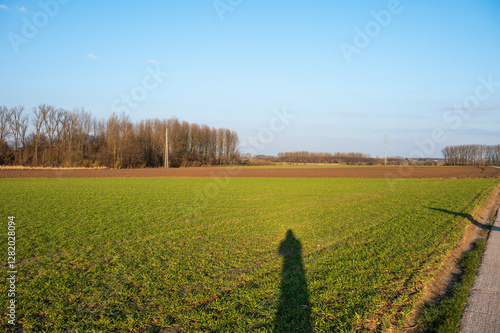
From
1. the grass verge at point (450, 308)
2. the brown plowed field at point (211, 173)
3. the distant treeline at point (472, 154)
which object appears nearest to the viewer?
the grass verge at point (450, 308)

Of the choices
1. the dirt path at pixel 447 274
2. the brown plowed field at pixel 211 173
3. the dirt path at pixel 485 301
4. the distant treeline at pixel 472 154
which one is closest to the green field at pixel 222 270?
the dirt path at pixel 447 274

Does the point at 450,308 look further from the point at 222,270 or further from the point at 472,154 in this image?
the point at 472,154

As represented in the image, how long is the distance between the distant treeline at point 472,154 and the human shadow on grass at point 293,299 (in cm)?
15852

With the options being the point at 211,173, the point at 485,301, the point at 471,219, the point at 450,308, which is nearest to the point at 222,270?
the point at 450,308

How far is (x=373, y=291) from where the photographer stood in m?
5.41

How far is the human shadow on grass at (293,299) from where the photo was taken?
4.27 m

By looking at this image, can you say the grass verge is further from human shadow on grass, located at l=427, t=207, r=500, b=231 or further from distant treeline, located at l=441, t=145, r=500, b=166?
distant treeline, located at l=441, t=145, r=500, b=166

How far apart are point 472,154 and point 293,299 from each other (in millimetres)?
169962

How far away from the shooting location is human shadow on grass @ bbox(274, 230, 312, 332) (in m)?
4.27

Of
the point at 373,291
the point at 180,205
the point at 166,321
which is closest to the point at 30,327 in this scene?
the point at 166,321

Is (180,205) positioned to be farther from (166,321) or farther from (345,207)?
(166,321)

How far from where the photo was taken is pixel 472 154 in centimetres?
14012

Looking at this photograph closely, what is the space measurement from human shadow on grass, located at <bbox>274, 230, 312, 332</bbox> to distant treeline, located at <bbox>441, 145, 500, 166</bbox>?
159 metres

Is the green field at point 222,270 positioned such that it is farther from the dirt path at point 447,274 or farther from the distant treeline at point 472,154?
the distant treeline at point 472,154
